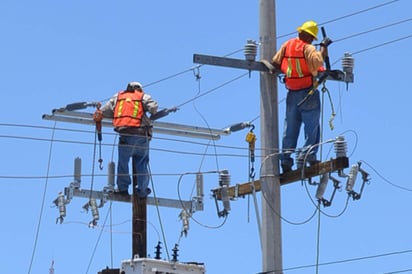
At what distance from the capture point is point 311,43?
683 inches

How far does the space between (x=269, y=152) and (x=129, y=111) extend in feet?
9.99

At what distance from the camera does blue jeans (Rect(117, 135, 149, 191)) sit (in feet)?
62.4

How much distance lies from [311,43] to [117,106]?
11.0ft

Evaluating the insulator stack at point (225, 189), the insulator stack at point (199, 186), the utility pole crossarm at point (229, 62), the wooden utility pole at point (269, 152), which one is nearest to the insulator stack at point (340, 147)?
the wooden utility pole at point (269, 152)

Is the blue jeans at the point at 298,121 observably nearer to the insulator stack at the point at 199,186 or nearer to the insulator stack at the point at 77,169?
the insulator stack at the point at 199,186

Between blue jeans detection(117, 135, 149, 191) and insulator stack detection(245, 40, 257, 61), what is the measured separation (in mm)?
2737

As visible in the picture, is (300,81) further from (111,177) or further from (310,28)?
(111,177)

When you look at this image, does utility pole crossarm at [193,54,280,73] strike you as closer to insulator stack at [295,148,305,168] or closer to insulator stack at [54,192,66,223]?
insulator stack at [295,148,305,168]

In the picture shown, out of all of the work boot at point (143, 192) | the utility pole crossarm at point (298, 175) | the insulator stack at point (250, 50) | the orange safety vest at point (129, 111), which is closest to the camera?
the utility pole crossarm at point (298, 175)

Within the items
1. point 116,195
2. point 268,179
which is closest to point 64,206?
point 116,195

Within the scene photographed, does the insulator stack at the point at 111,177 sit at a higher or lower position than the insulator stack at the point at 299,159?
higher

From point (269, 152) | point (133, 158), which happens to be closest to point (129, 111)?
point (133, 158)

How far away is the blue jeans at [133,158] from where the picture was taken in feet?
62.4

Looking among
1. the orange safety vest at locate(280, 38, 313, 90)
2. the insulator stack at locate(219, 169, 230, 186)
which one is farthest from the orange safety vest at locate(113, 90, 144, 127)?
the orange safety vest at locate(280, 38, 313, 90)
